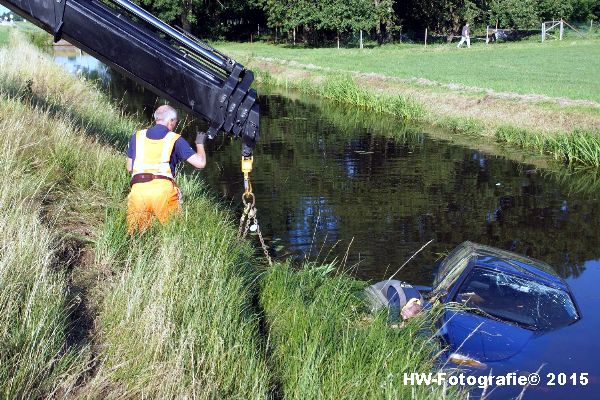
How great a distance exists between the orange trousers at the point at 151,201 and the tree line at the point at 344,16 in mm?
51379

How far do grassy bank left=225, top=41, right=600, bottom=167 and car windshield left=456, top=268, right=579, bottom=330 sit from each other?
1138cm

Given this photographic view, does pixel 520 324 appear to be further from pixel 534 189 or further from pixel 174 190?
pixel 534 189

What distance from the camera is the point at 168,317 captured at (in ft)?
17.2

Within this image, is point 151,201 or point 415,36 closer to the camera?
point 151,201

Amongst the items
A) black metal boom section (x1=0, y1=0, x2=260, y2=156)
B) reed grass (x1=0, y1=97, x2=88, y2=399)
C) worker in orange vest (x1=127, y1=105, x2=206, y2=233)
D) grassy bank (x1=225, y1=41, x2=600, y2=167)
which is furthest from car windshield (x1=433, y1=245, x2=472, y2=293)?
grassy bank (x1=225, y1=41, x2=600, y2=167)

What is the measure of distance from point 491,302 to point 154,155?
4.10 meters

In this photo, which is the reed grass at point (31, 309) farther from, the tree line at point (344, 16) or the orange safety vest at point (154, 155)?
the tree line at point (344, 16)

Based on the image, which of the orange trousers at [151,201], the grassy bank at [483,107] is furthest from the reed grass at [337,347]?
the grassy bank at [483,107]

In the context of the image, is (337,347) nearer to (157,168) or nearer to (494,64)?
(157,168)

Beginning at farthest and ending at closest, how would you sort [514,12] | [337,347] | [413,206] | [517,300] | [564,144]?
[514,12], [564,144], [413,206], [517,300], [337,347]

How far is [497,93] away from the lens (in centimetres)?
2514

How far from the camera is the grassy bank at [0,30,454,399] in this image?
460 cm

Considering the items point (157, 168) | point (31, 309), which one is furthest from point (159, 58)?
point (31, 309)

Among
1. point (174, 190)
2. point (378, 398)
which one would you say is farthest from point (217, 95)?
point (378, 398)
